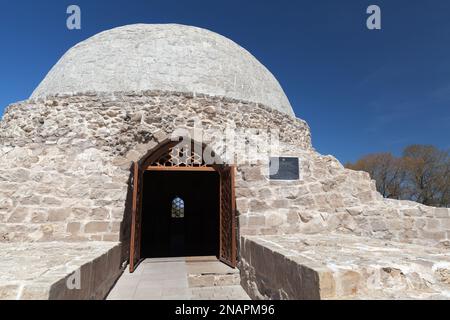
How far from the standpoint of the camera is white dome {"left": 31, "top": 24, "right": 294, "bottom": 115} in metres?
5.84

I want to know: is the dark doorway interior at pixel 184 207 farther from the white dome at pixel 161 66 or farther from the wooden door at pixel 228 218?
the wooden door at pixel 228 218

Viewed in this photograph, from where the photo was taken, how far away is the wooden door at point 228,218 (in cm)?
456

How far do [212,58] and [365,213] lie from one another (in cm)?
456

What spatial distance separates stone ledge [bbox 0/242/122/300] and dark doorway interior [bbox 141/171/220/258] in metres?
6.44

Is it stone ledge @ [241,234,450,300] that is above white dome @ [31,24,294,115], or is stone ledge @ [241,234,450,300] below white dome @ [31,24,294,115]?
below

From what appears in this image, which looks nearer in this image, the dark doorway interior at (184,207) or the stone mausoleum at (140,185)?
the stone mausoleum at (140,185)

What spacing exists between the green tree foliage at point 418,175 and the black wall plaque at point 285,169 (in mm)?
17876

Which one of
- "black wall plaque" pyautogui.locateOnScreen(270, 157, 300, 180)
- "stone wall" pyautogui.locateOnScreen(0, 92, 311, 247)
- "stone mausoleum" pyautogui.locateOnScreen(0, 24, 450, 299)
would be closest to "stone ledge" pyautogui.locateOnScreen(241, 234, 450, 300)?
"stone mausoleum" pyautogui.locateOnScreen(0, 24, 450, 299)

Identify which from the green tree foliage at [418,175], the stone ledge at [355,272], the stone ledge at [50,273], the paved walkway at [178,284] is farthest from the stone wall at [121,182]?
the green tree foliage at [418,175]

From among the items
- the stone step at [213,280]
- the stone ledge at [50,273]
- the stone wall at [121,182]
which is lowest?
the stone step at [213,280]

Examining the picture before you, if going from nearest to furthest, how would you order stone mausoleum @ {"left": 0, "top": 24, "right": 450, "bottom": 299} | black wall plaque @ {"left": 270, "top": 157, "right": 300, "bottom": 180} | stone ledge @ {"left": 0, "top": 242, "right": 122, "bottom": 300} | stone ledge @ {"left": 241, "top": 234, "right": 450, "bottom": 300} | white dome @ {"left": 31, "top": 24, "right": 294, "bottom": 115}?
stone ledge @ {"left": 0, "top": 242, "right": 122, "bottom": 300} < stone ledge @ {"left": 241, "top": 234, "right": 450, "bottom": 300} < stone mausoleum @ {"left": 0, "top": 24, "right": 450, "bottom": 299} < black wall plaque @ {"left": 270, "top": 157, "right": 300, "bottom": 180} < white dome @ {"left": 31, "top": 24, "right": 294, "bottom": 115}

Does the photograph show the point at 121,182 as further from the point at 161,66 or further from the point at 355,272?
the point at 355,272

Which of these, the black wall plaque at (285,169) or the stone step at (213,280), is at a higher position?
the black wall plaque at (285,169)

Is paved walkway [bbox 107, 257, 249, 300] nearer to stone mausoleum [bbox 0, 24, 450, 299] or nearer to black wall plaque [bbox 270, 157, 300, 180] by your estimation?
stone mausoleum [bbox 0, 24, 450, 299]
